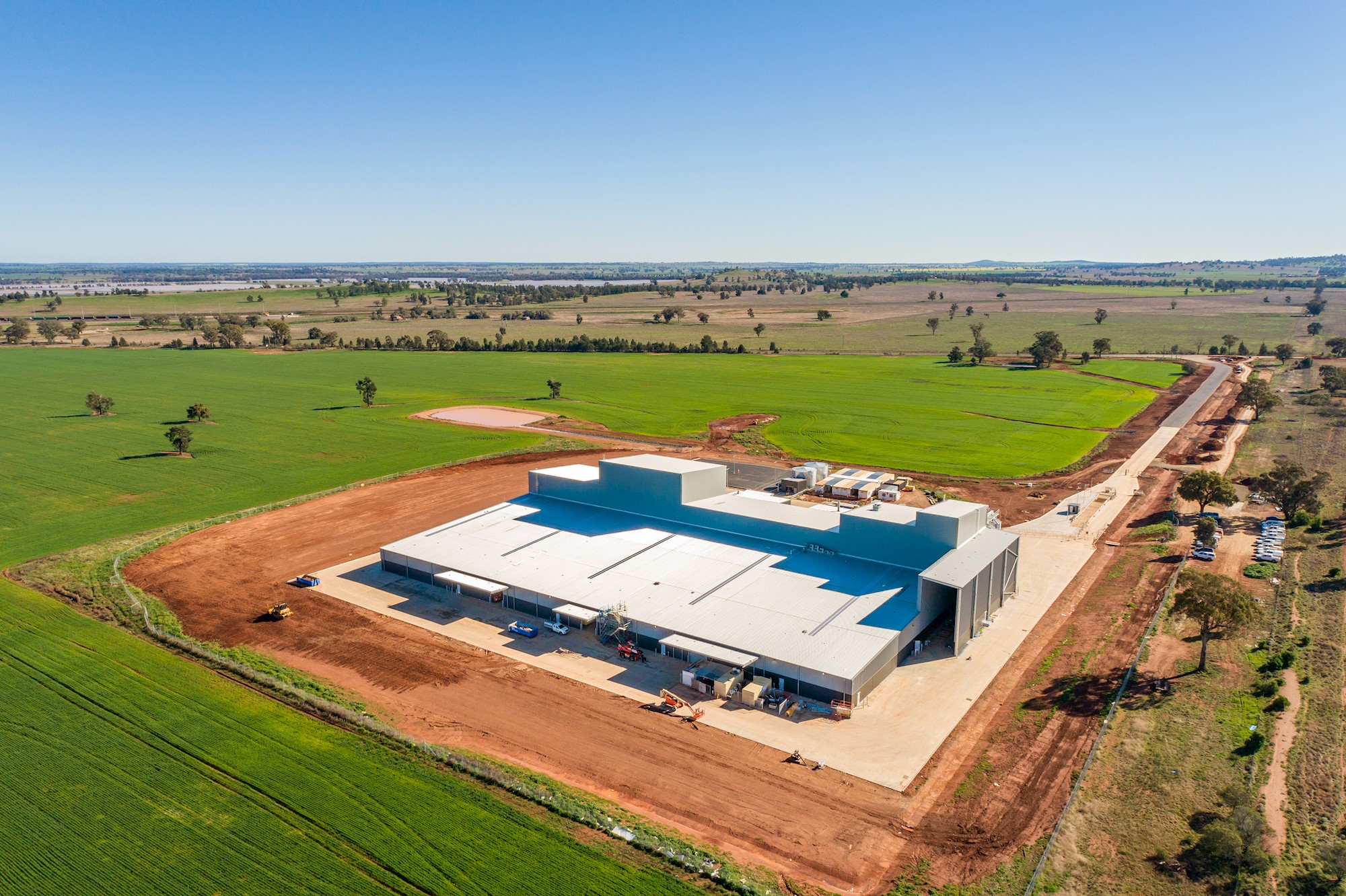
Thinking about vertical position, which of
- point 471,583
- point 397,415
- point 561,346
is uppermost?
point 561,346

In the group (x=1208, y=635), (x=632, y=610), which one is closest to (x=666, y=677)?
(x=632, y=610)

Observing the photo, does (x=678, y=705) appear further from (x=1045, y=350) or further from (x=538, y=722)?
(x=1045, y=350)

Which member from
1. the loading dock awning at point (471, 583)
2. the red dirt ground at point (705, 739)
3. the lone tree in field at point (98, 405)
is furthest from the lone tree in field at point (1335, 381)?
the lone tree in field at point (98, 405)

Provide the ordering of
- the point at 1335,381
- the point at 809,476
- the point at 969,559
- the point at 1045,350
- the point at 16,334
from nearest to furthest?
the point at 969,559 < the point at 809,476 < the point at 1335,381 < the point at 1045,350 < the point at 16,334

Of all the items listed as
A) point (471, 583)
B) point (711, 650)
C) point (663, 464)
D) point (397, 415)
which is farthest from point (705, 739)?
point (397, 415)

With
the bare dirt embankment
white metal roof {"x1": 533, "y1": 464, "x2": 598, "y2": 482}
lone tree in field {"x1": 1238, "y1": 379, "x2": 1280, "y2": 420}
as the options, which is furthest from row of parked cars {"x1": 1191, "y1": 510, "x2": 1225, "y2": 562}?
lone tree in field {"x1": 1238, "y1": 379, "x2": 1280, "y2": 420}

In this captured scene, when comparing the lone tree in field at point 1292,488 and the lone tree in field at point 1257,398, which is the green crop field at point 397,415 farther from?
the lone tree in field at point 1292,488
